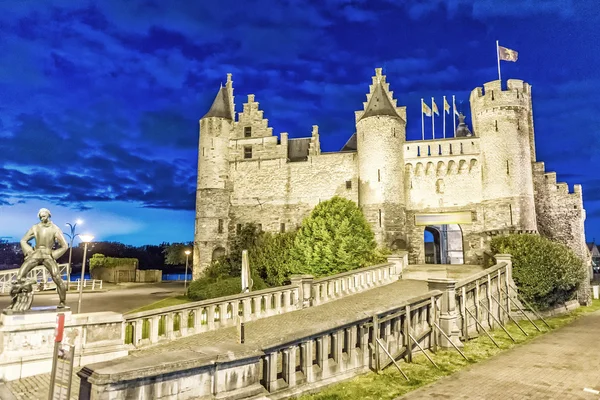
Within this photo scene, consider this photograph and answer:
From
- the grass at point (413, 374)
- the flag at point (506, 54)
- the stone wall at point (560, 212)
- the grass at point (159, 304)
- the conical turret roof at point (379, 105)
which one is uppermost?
the flag at point (506, 54)

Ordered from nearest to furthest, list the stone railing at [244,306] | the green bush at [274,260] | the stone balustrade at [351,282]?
1. the stone railing at [244,306]
2. the stone balustrade at [351,282]
3. the green bush at [274,260]

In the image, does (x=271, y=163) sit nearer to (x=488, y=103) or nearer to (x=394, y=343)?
(x=488, y=103)

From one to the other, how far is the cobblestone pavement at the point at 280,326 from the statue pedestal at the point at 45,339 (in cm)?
29

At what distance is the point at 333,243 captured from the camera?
22906 millimetres

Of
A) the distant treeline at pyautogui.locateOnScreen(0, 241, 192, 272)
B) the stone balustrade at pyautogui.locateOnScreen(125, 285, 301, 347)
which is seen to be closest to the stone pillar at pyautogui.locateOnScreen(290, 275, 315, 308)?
the stone balustrade at pyautogui.locateOnScreen(125, 285, 301, 347)

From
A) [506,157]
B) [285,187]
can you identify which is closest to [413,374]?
[506,157]

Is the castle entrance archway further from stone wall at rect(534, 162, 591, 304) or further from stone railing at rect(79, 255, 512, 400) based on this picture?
stone railing at rect(79, 255, 512, 400)

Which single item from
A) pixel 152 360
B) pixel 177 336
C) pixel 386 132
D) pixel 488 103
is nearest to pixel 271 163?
pixel 386 132

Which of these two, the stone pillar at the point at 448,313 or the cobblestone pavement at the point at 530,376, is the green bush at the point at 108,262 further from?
the cobblestone pavement at the point at 530,376

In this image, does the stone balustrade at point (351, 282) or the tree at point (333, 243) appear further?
the tree at point (333, 243)

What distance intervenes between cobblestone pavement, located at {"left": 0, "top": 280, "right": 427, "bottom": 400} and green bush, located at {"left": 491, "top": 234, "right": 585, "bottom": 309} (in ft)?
15.3

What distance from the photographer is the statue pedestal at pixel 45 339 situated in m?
7.61

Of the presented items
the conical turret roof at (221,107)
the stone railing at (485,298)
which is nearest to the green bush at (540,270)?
the stone railing at (485,298)

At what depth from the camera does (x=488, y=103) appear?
32.8 metres
